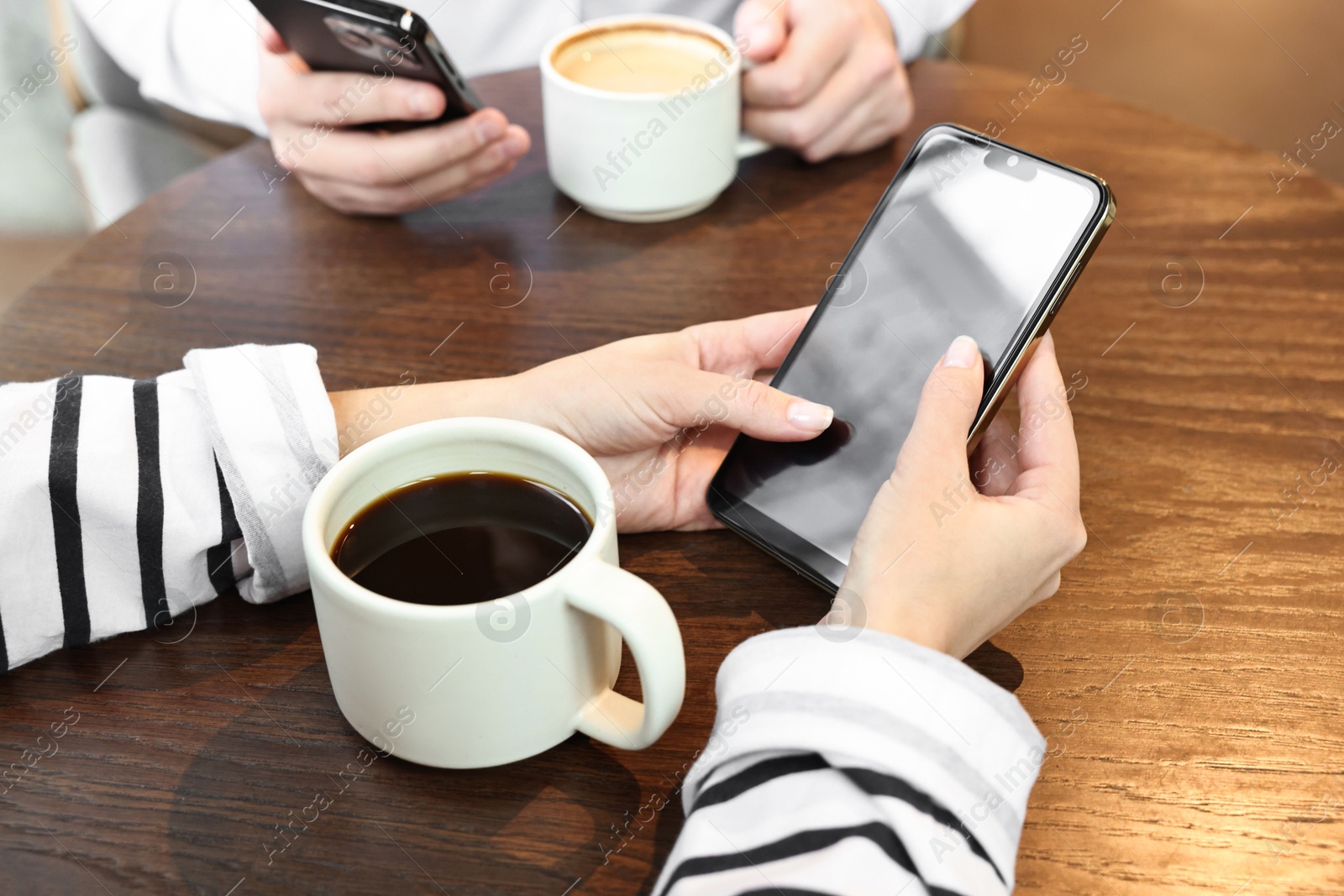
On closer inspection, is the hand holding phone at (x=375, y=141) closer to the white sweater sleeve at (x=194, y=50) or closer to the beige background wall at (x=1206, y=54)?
the white sweater sleeve at (x=194, y=50)

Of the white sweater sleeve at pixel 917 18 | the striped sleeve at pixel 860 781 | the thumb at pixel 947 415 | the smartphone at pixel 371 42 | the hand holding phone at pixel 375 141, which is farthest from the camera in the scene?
the white sweater sleeve at pixel 917 18

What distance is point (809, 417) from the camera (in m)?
0.59

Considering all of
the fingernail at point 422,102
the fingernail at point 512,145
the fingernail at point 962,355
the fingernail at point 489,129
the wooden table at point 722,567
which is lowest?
the wooden table at point 722,567

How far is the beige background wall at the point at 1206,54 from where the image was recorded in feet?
6.56

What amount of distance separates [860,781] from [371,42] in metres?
0.67

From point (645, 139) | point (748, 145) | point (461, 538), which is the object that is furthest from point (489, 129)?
point (461, 538)

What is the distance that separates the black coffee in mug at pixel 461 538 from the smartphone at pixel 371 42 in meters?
0.41

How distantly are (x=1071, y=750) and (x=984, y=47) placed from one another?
202cm

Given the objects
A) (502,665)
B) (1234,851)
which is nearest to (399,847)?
(502,665)

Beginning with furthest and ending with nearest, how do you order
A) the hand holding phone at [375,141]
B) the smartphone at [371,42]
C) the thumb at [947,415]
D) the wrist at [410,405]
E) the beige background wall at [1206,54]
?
the beige background wall at [1206,54] < the hand holding phone at [375,141] < the smartphone at [371,42] < the wrist at [410,405] < the thumb at [947,415]

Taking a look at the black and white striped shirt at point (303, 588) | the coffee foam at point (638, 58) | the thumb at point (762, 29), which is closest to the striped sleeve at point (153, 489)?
the black and white striped shirt at point (303, 588)

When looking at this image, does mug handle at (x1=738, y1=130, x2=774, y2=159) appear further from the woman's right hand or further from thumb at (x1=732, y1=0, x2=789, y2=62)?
the woman's right hand

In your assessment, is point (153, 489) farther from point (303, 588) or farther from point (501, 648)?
point (501, 648)

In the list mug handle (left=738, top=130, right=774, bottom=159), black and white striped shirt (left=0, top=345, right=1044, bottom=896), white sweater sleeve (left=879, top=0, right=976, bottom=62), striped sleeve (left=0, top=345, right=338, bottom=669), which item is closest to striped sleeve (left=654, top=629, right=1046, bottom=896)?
black and white striped shirt (left=0, top=345, right=1044, bottom=896)
